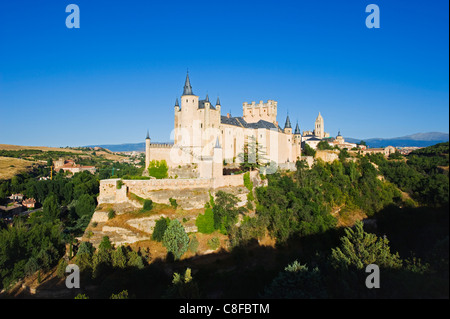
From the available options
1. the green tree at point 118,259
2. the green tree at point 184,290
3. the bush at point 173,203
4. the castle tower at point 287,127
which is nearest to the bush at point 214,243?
the bush at point 173,203

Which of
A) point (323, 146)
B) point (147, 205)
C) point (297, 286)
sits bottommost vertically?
point (297, 286)

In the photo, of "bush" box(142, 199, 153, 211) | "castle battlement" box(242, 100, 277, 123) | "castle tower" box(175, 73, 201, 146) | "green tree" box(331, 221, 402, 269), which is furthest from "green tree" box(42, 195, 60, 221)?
"green tree" box(331, 221, 402, 269)

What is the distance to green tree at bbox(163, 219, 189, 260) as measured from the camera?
26.5 metres

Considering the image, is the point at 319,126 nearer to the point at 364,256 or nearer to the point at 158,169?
the point at 158,169

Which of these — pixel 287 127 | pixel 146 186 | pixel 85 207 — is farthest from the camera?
pixel 287 127

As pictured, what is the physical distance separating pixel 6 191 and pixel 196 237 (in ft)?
149

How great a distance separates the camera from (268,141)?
4606 cm

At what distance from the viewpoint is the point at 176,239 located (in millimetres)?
26859

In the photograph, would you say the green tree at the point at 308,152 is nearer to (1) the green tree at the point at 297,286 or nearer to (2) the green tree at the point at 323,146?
(2) the green tree at the point at 323,146

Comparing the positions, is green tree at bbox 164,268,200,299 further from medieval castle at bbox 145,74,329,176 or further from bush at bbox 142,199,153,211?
medieval castle at bbox 145,74,329,176

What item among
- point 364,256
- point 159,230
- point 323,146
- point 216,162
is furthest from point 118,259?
point 323,146
